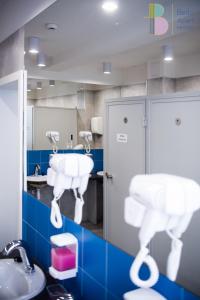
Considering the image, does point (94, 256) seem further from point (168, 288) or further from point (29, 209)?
point (29, 209)

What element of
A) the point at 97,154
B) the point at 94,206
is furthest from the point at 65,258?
the point at 97,154

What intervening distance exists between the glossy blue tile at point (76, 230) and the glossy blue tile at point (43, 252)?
248 millimetres

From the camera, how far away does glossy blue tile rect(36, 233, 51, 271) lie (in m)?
1.78

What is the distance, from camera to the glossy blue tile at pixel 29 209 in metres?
2.03

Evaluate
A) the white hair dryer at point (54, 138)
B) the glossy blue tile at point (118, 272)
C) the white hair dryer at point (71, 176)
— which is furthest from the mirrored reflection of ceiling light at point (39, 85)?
the glossy blue tile at point (118, 272)

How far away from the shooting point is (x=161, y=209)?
2.85 ft

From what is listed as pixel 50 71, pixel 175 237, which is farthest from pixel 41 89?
pixel 175 237

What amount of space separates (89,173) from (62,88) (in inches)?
24.3

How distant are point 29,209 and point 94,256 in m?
0.84

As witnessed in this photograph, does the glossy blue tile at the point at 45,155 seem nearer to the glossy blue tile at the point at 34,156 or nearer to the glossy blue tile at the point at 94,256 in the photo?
the glossy blue tile at the point at 34,156

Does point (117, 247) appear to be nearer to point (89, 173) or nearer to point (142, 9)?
point (89, 173)

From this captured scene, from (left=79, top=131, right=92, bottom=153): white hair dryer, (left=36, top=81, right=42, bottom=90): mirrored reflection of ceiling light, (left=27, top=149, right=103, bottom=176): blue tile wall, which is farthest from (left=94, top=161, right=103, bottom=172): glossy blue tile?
(left=36, top=81, right=42, bottom=90): mirrored reflection of ceiling light

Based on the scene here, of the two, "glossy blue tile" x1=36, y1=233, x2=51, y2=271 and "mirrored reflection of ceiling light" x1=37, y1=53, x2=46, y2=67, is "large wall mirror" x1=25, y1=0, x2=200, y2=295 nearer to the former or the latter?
"mirrored reflection of ceiling light" x1=37, y1=53, x2=46, y2=67

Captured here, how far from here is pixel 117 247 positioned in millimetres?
1285
